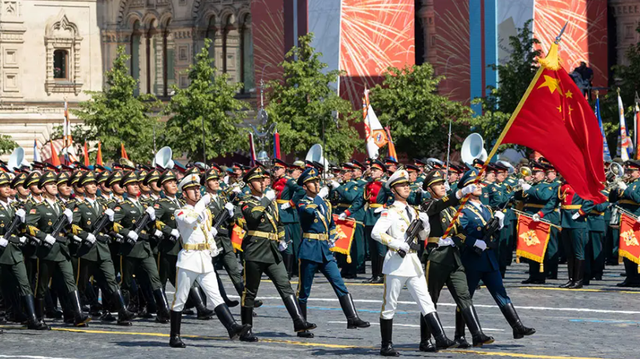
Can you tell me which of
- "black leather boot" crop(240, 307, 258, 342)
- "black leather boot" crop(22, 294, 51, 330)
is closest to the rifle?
"black leather boot" crop(240, 307, 258, 342)

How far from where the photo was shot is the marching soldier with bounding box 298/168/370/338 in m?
14.6

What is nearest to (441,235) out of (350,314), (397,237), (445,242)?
(445,242)

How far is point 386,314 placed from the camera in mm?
12711

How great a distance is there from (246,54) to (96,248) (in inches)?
1666

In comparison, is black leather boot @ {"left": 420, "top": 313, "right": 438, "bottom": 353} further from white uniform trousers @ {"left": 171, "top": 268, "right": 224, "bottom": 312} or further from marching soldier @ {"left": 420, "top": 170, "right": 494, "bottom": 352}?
white uniform trousers @ {"left": 171, "top": 268, "right": 224, "bottom": 312}

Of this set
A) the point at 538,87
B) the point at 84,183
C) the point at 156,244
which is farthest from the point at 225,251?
the point at 538,87

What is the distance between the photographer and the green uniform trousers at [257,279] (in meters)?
14.2

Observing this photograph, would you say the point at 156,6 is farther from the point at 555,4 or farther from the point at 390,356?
the point at 390,356

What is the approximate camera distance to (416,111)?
135ft

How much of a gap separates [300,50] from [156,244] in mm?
26901

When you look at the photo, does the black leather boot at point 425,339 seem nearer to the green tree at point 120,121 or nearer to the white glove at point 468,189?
the white glove at point 468,189

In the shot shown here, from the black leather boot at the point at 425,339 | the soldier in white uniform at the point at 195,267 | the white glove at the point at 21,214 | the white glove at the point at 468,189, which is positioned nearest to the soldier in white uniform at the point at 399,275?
A: the black leather boot at the point at 425,339

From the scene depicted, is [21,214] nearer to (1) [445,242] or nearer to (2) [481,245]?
(1) [445,242]

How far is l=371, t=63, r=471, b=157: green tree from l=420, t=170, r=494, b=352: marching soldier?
89.4ft
